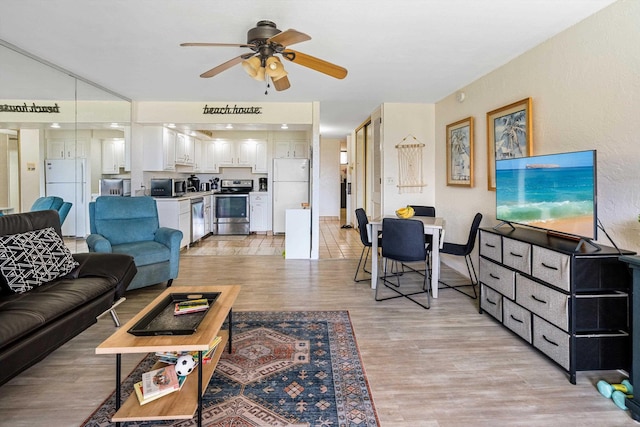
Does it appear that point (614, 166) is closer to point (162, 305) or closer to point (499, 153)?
point (499, 153)

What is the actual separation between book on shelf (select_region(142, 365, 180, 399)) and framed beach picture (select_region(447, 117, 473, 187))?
3832 mm

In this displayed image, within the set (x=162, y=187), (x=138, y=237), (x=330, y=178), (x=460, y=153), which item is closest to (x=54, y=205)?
(x=138, y=237)

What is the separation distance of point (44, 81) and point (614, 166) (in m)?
5.38

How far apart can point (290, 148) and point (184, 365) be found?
6.49 m

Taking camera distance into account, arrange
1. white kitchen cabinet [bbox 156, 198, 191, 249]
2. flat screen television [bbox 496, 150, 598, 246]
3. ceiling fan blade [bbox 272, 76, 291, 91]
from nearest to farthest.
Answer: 1. flat screen television [bbox 496, 150, 598, 246]
2. ceiling fan blade [bbox 272, 76, 291, 91]
3. white kitchen cabinet [bbox 156, 198, 191, 249]

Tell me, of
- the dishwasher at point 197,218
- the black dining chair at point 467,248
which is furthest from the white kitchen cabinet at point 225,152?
the black dining chair at point 467,248

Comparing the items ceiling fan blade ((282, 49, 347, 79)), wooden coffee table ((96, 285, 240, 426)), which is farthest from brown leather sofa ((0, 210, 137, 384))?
ceiling fan blade ((282, 49, 347, 79))

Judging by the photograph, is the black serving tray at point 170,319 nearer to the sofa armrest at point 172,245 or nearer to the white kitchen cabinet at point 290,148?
the sofa armrest at point 172,245

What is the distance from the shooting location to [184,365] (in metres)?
1.82

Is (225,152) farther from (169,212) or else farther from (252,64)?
(252,64)

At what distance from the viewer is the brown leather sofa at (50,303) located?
178cm

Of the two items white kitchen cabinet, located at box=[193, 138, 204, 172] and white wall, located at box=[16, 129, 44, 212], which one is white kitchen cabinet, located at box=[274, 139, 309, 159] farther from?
white wall, located at box=[16, 129, 44, 212]

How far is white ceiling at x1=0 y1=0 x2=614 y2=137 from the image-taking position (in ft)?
8.00

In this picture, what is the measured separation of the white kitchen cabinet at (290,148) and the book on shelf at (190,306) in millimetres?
6084
